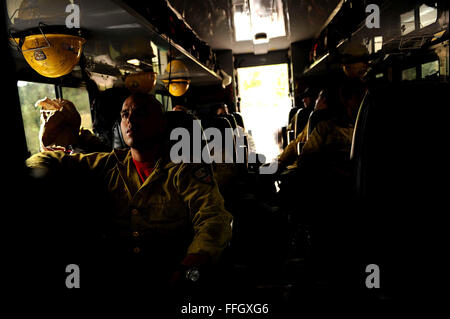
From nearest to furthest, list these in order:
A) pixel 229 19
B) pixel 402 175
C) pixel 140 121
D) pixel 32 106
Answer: pixel 402 175, pixel 140 121, pixel 32 106, pixel 229 19

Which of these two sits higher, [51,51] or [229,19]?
[229,19]

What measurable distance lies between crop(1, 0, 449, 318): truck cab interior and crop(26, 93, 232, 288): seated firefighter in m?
0.10

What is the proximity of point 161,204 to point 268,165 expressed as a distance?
8.57 ft

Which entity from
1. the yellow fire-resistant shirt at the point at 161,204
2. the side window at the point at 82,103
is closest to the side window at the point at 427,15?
the yellow fire-resistant shirt at the point at 161,204

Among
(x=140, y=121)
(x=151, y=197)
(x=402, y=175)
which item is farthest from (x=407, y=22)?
(x=151, y=197)

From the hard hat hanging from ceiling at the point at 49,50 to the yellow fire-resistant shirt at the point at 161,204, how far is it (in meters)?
0.77

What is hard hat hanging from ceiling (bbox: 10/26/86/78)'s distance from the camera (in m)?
1.99

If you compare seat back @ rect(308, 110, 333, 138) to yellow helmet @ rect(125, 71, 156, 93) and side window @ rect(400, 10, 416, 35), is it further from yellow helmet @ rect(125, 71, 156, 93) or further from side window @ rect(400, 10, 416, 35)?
yellow helmet @ rect(125, 71, 156, 93)

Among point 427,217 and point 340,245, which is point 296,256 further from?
point 427,217

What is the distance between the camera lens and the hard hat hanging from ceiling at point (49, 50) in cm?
199

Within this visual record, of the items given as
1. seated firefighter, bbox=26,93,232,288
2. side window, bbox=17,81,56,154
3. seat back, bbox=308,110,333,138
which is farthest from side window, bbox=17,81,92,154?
seat back, bbox=308,110,333,138

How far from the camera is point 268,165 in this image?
410cm

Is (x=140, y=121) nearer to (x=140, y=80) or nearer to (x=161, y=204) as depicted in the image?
(x=161, y=204)
